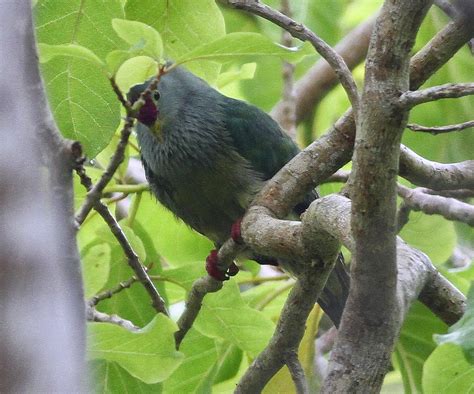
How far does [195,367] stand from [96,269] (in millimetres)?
457

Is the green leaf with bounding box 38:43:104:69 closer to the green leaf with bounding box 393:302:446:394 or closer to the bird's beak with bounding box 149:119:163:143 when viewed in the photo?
the bird's beak with bounding box 149:119:163:143

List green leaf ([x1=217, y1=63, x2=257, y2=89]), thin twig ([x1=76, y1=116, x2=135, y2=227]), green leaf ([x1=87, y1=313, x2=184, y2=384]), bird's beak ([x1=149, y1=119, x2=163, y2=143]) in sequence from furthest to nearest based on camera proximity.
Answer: bird's beak ([x1=149, y1=119, x2=163, y2=143]) → green leaf ([x1=217, y1=63, x2=257, y2=89]) → green leaf ([x1=87, y1=313, x2=184, y2=384]) → thin twig ([x1=76, y1=116, x2=135, y2=227])

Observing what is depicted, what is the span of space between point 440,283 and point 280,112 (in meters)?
2.09

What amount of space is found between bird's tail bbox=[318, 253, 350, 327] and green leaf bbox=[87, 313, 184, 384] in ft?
3.80

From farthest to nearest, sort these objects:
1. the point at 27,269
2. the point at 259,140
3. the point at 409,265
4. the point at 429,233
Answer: the point at 259,140 < the point at 429,233 < the point at 409,265 < the point at 27,269

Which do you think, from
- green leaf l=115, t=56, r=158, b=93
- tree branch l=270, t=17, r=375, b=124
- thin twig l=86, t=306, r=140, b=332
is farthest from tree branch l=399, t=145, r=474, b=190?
tree branch l=270, t=17, r=375, b=124

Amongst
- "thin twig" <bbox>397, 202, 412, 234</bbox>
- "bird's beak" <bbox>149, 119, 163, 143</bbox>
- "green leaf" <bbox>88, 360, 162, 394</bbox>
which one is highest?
"bird's beak" <bbox>149, 119, 163, 143</bbox>

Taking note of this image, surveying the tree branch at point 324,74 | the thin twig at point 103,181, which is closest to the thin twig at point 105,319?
the thin twig at point 103,181

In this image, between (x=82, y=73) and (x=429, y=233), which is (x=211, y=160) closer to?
(x=429, y=233)

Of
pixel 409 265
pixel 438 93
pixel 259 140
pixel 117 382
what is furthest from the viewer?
pixel 259 140

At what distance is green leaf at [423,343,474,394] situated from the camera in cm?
238

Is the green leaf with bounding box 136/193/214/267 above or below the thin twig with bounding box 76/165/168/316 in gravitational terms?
below

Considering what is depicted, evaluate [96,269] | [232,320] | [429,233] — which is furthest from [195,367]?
[429,233]

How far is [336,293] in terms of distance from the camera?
339cm
